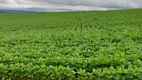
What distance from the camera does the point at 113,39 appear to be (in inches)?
542

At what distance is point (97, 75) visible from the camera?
249 inches

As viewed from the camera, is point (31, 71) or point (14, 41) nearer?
point (31, 71)

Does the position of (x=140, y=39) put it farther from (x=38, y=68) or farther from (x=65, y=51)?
(x=38, y=68)

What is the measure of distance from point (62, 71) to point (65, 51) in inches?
126

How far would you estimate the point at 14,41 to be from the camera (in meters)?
14.6

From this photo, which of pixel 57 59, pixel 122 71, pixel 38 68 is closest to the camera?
pixel 122 71

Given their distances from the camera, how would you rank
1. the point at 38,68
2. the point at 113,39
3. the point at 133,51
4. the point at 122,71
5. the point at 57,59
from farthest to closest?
1. the point at 113,39
2. the point at 133,51
3. the point at 57,59
4. the point at 38,68
5. the point at 122,71

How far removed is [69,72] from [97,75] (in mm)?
766

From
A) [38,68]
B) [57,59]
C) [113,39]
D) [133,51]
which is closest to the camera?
[38,68]

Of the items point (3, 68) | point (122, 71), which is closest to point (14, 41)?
point (3, 68)

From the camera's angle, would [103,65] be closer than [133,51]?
Yes

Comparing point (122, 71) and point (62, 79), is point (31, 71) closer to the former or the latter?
point (62, 79)

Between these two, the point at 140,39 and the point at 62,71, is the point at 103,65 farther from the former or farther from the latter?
the point at 140,39

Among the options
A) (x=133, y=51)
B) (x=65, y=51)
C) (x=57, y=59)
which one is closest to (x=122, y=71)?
(x=57, y=59)
